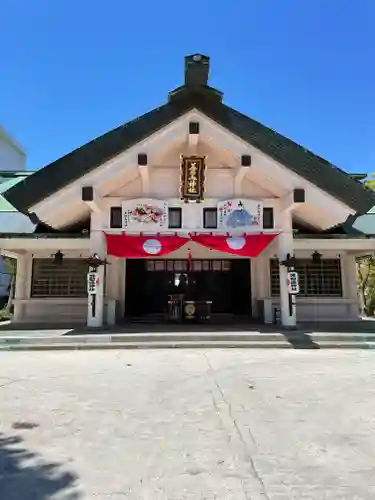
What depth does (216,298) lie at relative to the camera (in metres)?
14.6

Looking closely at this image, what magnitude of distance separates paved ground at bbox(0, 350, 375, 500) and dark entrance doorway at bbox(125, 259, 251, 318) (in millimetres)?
7575

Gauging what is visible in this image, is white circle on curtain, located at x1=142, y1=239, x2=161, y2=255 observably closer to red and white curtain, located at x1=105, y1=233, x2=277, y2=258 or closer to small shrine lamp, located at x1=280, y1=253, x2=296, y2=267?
red and white curtain, located at x1=105, y1=233, x2=277, y2=258

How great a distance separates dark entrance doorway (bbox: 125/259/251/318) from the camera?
1416 cm

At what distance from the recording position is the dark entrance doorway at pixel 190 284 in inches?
558

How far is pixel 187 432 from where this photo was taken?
3.66 m

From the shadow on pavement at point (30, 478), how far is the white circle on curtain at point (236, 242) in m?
7.89

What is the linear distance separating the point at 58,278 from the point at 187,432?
10.6 m

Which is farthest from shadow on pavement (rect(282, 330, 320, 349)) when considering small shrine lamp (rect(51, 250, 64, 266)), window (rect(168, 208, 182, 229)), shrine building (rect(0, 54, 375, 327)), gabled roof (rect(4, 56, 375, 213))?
small shrine lamp (rect(51, 250, 64, 266))

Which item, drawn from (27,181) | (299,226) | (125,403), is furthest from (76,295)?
(125,403)

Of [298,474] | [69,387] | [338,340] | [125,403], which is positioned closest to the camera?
[298,474]

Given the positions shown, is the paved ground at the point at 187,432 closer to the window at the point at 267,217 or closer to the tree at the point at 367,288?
the window at the point at 267,217

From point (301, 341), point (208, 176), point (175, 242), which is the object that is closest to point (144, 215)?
point (175, 242)

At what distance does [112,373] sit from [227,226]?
5632 millimetres

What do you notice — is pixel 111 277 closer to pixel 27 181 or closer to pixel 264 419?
pixel 27 181
